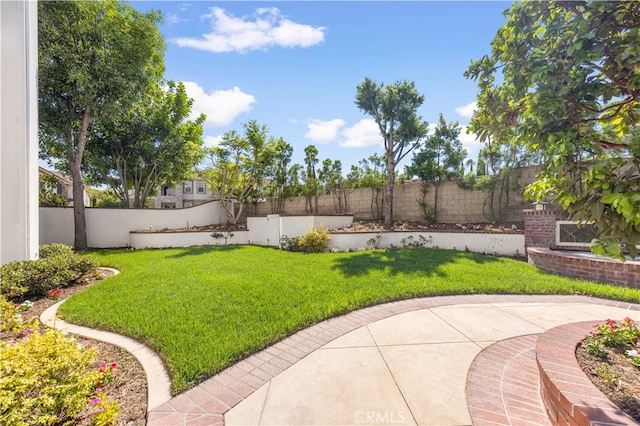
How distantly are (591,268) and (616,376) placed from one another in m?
5.08

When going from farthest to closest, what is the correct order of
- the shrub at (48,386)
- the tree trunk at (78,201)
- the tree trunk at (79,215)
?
the tree trunk at (79,215) < the tree trunk at (78,201) < the shrub at (48,386)

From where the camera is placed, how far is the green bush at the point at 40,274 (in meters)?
4.71

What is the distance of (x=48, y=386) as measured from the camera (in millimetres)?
2041

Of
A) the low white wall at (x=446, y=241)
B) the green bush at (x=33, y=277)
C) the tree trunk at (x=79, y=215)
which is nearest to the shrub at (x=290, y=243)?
the low white wall at (x=446, y=241)

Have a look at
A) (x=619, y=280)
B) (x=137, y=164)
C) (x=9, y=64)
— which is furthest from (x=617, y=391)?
(x=137, y=164)

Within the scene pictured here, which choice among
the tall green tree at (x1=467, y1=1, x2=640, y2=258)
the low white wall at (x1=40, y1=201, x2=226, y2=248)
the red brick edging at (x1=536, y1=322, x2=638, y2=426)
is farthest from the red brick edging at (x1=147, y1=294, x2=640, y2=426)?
the low white wall at (x1=40, y1=201, x2=226, y2=248)

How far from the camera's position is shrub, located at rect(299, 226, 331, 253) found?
Answer: 9.27m

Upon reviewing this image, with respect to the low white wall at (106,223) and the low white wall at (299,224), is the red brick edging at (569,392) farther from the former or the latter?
the low white wall at (106,223)

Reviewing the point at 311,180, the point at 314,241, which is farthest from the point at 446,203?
the point at 311,180

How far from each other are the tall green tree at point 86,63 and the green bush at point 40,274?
19.9 ft

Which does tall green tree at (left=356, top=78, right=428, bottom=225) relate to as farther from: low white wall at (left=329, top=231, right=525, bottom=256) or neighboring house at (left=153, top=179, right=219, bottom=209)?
neighboring house at (left=153, top=179, right=219, bottom=209)

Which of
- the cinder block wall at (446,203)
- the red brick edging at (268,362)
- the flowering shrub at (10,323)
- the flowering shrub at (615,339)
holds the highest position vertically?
the cinder block wall at (446,203)

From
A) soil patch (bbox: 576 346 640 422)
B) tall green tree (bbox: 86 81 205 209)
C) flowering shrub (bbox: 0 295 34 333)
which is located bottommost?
flowering shrub (bbox: 0 295 34 333)

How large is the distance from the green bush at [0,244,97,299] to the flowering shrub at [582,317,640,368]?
8.50 metres
